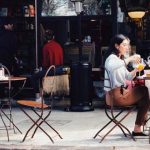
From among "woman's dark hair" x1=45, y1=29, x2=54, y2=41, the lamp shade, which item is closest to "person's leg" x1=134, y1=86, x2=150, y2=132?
the lamp shade

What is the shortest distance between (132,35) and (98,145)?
6.11m

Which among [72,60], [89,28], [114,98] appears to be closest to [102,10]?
[89,28]

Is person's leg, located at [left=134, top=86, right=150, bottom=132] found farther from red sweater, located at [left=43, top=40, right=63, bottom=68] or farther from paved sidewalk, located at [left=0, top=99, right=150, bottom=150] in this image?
red sweater, located at [left=43, top=40, right=63, bottom=68]

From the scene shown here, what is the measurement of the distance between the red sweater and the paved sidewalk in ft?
7.98

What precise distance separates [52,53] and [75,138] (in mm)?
5083

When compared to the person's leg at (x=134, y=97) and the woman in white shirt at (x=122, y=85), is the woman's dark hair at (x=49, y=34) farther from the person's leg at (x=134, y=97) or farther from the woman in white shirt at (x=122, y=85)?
the person's leg at (x=134, y=97)

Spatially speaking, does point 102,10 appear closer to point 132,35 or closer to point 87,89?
point 132,35

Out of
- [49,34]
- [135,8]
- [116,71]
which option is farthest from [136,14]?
[116,71]

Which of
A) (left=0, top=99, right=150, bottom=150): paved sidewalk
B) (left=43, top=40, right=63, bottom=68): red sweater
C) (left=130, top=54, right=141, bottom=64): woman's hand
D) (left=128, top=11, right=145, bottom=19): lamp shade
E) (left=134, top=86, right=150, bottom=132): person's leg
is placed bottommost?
(left=0, top=99, right=150, bottom=150): paved sidewalk

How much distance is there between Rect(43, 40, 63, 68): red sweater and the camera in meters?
14.3

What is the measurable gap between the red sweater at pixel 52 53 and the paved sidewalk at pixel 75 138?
243 cm

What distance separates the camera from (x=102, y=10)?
1471 centimetres

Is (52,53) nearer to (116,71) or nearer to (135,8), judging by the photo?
(135,8)

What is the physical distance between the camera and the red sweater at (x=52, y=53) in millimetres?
14344
